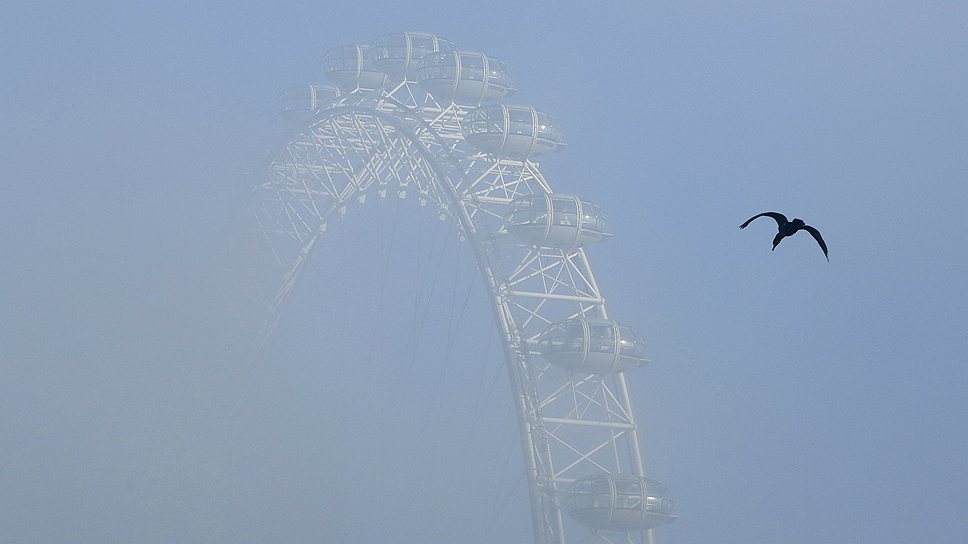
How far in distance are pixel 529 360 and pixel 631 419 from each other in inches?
A: 180

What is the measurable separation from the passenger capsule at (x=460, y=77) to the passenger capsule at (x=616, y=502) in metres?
17.6

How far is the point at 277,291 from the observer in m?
84.1

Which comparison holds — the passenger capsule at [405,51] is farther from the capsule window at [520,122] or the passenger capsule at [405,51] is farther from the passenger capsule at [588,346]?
the passenger capsule at [588,346]

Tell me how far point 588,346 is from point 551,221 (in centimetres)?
546

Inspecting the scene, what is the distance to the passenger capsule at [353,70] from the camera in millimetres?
72500

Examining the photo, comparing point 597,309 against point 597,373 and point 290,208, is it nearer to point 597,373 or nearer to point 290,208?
point 597,373

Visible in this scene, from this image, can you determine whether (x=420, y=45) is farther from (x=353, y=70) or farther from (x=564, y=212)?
(x=564, y=212)

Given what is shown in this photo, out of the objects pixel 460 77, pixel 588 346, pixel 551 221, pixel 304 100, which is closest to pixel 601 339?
pixel 588 346

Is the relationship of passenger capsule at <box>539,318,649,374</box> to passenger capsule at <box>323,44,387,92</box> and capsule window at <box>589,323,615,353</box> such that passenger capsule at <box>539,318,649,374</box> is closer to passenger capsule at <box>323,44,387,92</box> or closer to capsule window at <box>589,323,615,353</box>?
capsule window at <box>589,323,615,353</box>

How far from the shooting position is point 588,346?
53.0m

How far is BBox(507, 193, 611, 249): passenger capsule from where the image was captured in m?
56.0

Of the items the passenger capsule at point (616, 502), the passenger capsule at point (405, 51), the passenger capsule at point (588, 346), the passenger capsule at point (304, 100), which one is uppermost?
the passenger capsule at point (304, 100)

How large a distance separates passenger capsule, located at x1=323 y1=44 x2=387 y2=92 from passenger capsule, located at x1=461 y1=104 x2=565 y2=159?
573 inches

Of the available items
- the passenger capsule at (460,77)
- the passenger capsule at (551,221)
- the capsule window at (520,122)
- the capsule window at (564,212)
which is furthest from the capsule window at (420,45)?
the capsule window at (564,212)
